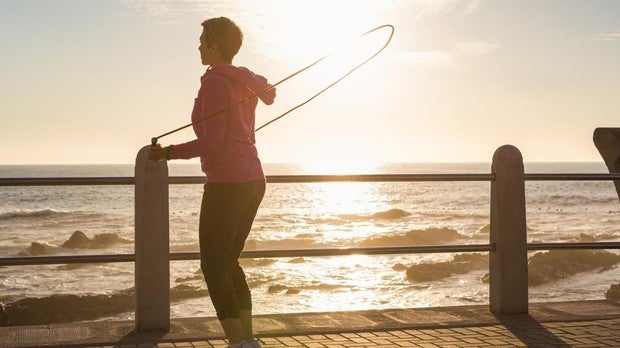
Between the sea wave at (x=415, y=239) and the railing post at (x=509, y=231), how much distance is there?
1366 inches

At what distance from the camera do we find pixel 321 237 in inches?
1907

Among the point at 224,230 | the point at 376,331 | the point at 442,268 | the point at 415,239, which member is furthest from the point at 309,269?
the point at 224,230

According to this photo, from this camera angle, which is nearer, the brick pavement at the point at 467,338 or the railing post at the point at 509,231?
the brick pavement at the point at 467,338

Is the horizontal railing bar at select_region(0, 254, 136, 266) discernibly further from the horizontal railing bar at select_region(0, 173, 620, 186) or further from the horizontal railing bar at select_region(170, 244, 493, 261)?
the horizontal railing bar at select_region(0, 173, 620, 186)

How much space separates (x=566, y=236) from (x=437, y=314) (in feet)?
138

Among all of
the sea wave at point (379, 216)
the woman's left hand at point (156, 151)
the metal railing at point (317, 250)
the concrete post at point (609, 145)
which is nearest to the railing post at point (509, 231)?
the metal railing at point (317, 250)

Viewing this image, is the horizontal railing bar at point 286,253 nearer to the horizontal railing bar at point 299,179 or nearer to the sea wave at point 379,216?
the horizontal railing bar at point 299,179

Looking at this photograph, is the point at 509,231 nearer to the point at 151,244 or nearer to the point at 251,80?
the point at 151,244

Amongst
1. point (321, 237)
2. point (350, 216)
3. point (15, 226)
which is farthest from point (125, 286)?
point (350, 216)

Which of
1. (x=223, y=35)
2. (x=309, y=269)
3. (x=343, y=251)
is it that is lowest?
(x=309, y=269)

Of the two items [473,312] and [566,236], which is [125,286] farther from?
[566,236]

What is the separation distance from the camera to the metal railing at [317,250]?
23.8 feet

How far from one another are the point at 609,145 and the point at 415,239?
3629 centimetres

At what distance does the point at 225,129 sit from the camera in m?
5.67
